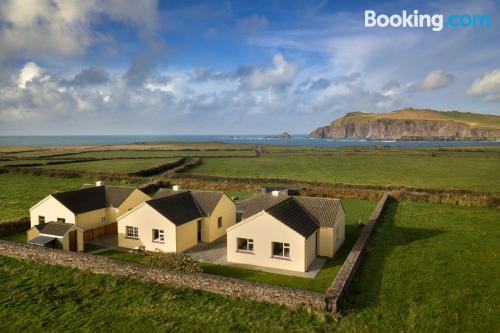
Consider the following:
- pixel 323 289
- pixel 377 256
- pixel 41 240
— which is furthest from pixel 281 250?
pixel 41 240

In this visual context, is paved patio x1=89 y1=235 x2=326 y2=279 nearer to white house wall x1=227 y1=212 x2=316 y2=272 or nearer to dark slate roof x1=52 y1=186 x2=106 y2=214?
white house wall x1=227 y1=212 x2=316 y2=272

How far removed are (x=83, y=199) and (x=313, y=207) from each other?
1932cm

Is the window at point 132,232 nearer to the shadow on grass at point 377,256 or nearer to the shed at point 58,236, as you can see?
the shed at point 58,236

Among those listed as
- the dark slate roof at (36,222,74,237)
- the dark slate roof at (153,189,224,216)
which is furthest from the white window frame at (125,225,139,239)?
the dark slate roof at (36,222,74,237)

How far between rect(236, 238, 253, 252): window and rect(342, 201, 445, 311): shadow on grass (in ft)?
22.9

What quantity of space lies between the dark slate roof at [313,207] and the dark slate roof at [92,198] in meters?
12.0

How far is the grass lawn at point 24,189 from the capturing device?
37469mm

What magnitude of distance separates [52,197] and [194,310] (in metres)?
18.7

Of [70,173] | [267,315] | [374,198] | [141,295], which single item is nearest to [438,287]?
[267,315]

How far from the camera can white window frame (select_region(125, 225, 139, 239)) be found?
89.1ft

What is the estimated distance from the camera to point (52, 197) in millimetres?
29219

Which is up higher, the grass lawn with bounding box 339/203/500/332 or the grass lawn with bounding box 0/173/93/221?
the grass lawn with bounding box 0/173/93/221

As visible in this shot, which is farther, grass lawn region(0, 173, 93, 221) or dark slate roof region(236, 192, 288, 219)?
grass lawn region(0, 173, 93, 221)

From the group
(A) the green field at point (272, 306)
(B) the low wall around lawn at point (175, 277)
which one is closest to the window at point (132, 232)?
(B) the low wall around lawn at point (175, 277)
